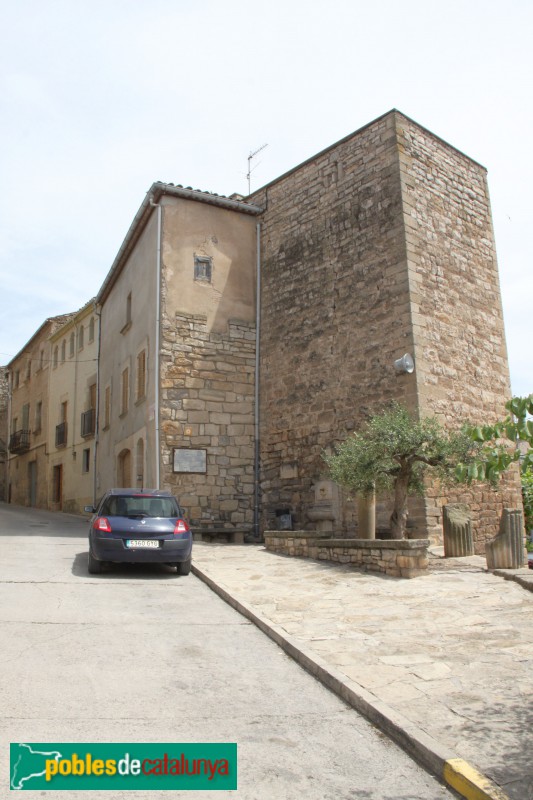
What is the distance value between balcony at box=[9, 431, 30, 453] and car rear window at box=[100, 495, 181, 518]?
23.0m

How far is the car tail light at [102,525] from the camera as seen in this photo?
916 centimetres

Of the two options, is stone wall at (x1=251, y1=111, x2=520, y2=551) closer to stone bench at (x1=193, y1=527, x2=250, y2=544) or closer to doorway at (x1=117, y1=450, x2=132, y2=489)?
stone bench at (x1=193, y1=527, x2=250, y2=544)

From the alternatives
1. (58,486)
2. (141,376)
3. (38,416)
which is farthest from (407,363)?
(38,416)

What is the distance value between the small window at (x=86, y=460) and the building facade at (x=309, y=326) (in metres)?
5.75

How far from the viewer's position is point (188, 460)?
49.4 feet

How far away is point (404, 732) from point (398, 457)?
6.75 m

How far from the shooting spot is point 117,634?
233 inches

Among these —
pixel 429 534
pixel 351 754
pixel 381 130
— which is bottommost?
pixel 351 754

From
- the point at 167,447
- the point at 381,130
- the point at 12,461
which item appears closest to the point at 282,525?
the point at 167,447

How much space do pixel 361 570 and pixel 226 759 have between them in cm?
626

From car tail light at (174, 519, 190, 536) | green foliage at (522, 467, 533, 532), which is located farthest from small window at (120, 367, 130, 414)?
green foliage at (522, 467, 533, 532)

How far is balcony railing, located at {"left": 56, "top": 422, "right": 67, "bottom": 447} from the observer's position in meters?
26.1

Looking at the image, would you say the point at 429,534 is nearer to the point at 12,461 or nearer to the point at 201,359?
the point at 201,359

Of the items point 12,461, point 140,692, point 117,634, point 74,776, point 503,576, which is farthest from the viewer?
point 12,461
